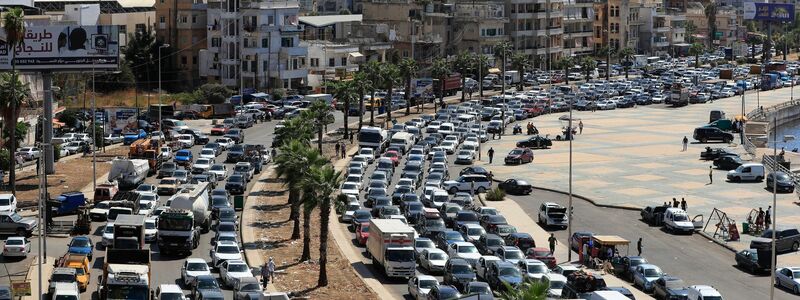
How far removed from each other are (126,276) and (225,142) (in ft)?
165

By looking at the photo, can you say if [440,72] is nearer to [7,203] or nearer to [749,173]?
[749,173]

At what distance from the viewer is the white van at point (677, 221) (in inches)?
2815

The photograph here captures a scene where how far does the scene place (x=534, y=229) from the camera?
71.8m

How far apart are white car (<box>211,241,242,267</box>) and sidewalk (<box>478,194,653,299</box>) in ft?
44.4

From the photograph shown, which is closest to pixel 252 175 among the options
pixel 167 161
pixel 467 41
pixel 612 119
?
pixel 167 161

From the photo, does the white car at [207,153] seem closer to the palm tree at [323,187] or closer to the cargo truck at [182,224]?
the cargo truck at [182,224]

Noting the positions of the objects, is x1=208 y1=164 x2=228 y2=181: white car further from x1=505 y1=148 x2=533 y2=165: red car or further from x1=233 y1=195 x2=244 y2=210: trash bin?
x1=505 y1=148 x2=533 y2=165: red car

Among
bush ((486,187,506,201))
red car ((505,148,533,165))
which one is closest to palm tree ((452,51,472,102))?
red car ((505,148,533,165))

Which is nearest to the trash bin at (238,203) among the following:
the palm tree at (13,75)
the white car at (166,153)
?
the palm tree at (13,75)

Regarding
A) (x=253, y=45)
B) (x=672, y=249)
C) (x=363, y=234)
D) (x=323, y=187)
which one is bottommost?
(x=672, y=249)

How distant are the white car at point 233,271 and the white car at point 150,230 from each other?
28.2 feet

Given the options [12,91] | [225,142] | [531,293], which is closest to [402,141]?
[225,142]

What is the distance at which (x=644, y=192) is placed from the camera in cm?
8656

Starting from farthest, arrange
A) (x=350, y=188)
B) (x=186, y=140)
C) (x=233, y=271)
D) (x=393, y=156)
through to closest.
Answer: (x=186, y=140) < (x=393, y=156) < (x=350, y=188) < (x=233, y=271)
